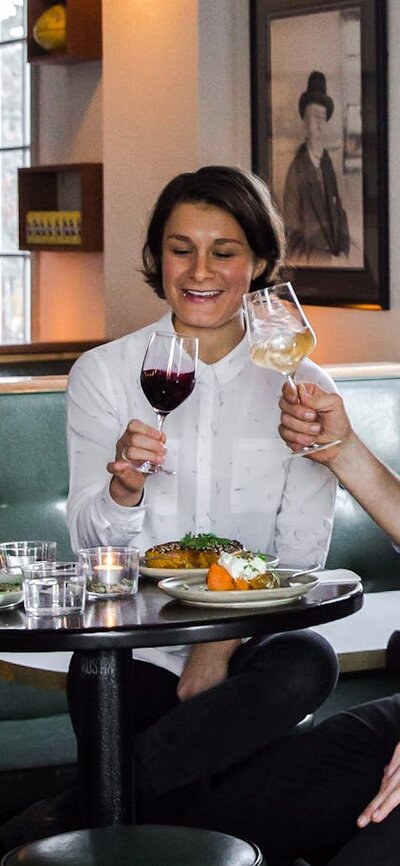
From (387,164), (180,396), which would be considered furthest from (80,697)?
(387,164)

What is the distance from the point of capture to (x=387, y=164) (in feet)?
14.5

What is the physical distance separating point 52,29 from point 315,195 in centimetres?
292

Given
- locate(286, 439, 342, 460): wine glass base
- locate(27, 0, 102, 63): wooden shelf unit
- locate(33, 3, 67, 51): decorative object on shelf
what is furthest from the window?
locate(286, 439, 342, 460): wine glass base

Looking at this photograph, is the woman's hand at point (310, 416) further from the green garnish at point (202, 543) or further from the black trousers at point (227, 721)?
the black trousers at point (227, 721)

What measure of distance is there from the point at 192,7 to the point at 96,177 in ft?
5.89

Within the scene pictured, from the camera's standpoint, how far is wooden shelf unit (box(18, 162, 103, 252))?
7160mm

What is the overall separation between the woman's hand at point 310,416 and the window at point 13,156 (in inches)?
247

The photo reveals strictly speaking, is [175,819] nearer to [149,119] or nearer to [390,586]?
[390,586]

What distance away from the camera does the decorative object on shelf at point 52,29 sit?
7.15 meters

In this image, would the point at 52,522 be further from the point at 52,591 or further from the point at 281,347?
the point at 52,591

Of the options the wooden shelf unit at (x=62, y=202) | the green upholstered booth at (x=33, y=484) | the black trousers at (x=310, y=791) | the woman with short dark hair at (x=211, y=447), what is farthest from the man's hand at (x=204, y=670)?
the wooden shelf unit at (x=62, y=202)

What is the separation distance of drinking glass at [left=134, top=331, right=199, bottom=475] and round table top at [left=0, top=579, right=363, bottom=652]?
0.25 metres

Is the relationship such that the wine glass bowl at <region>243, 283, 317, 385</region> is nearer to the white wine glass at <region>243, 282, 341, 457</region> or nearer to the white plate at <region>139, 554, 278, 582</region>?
the white wine glass at <region>243, 282, 341, 457</region>

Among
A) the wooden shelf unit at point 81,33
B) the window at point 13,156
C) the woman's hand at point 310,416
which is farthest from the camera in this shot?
the window at point 13,156
